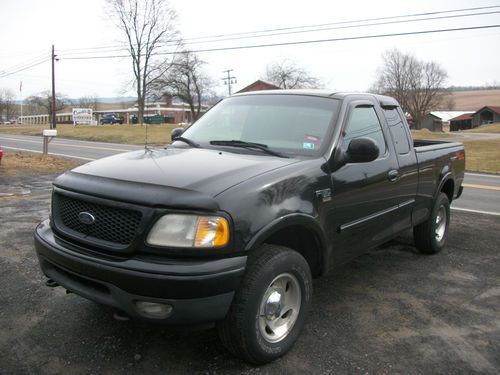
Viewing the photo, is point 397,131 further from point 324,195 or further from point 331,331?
point 331,331

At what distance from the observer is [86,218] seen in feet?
9.42

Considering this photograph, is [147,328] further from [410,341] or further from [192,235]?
[410,341]

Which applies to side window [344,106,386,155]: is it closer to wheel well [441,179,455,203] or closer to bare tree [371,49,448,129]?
wheel well [441,179,455,203]

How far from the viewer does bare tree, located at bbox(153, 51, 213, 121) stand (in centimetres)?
5631

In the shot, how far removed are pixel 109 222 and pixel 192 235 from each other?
0.56 meters

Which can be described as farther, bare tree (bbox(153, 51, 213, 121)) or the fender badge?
bare tree (bbox(153, 51, 213, 121))

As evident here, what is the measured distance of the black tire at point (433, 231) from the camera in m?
5.36

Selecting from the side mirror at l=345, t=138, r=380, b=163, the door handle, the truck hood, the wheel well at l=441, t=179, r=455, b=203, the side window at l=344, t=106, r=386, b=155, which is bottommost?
the wheel well at l=441, t=179, r=455, b=203

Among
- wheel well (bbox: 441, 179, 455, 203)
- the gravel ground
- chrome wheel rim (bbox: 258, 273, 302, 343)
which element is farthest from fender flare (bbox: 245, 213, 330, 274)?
wheel well (bbox: 441, 179, 455, 203)

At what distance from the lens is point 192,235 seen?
2609 mm

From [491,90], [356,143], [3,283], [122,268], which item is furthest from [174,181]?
[491,90]

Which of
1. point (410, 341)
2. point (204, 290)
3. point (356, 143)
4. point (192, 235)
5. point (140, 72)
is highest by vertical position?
point (140, 72)

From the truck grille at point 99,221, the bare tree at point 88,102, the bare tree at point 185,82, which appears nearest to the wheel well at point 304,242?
the truck grille at point 99,221

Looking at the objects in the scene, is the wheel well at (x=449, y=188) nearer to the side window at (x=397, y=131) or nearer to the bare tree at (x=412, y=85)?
the side window at (x=397, y=131)
